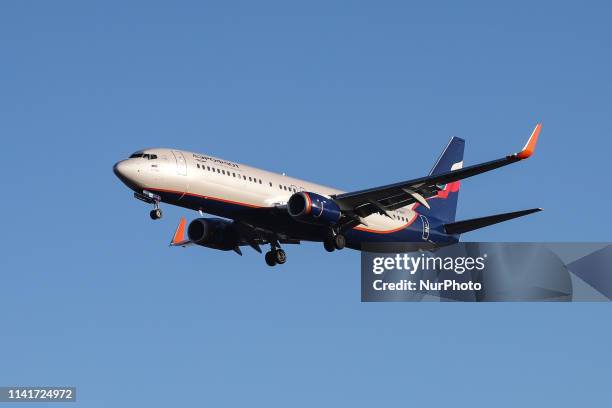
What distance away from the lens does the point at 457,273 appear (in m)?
65.9

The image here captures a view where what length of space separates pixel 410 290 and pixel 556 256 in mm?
7699

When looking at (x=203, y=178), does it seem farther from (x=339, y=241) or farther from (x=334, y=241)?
(x=339, y=241)

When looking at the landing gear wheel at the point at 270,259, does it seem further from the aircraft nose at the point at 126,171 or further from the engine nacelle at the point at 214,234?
the aircraft nose at the point at 126,171

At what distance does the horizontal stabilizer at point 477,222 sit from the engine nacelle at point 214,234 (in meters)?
12.0

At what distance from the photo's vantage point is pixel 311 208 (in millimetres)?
59594

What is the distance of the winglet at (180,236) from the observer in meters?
71.2

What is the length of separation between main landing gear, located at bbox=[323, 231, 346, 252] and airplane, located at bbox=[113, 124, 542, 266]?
0.05 meters

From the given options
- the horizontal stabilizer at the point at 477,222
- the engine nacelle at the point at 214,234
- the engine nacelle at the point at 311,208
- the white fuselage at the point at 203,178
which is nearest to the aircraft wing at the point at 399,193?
the engine nacelle at the point at 311,208

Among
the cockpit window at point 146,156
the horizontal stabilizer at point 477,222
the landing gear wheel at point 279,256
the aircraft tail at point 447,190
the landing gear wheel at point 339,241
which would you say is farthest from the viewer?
the aircraft tail at point 447,190

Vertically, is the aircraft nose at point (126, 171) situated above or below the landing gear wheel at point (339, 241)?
above

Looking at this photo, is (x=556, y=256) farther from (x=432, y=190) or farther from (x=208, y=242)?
(x=208, y=242)

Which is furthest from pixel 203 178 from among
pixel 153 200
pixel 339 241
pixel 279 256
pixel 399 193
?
pixel 399 193

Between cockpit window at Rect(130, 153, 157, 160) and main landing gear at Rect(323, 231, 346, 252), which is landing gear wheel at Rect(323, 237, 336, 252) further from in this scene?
cockpit window at Rect(130, 153, 157, 160)

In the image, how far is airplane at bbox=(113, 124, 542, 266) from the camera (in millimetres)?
58125
